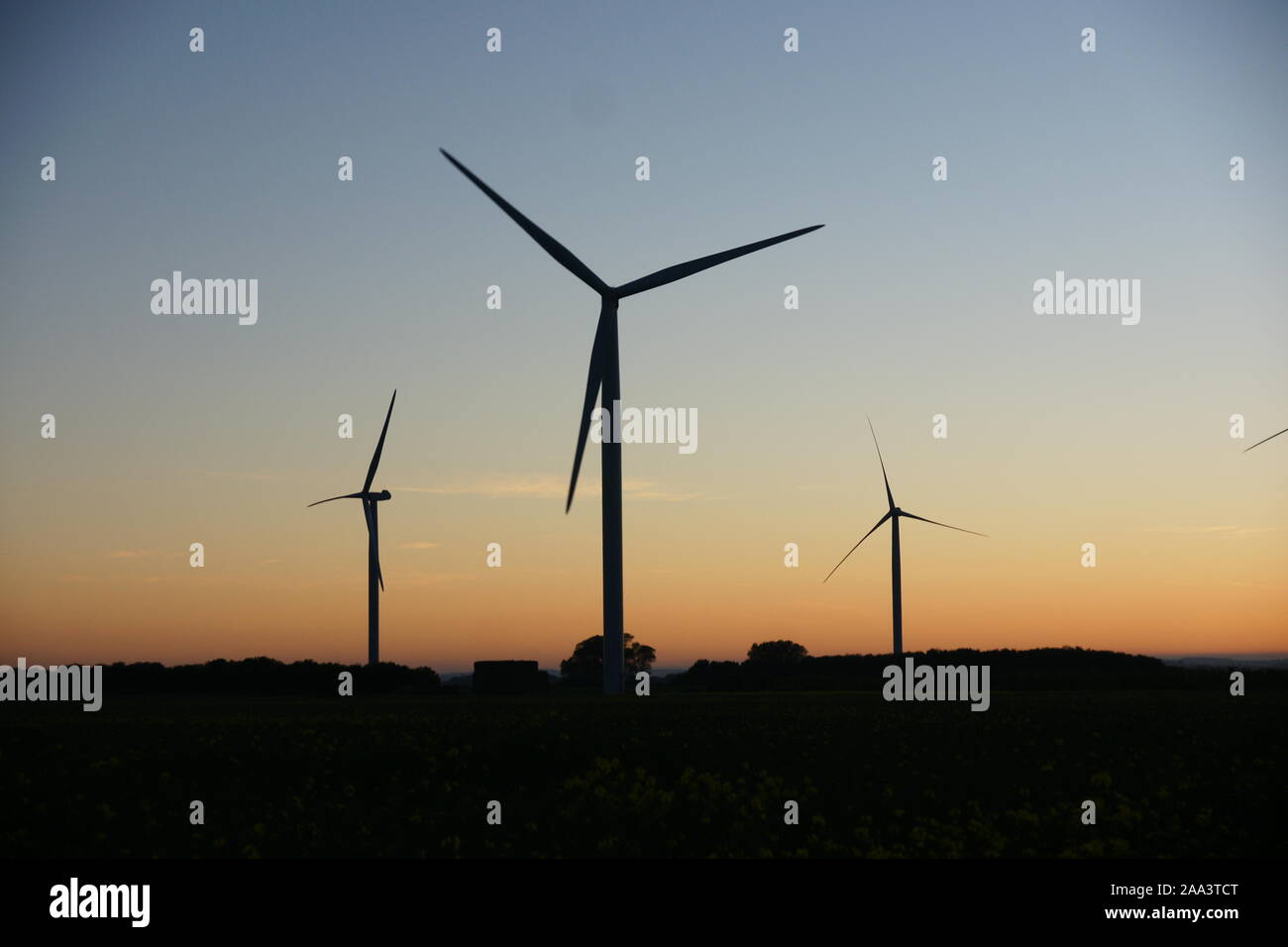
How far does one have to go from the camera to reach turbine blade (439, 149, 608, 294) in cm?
6669

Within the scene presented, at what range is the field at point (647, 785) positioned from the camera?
91.9ft

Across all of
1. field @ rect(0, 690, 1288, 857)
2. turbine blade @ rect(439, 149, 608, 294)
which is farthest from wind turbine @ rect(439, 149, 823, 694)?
field @ rect(0, 690, 1288, 857)

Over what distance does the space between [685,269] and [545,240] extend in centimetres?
805

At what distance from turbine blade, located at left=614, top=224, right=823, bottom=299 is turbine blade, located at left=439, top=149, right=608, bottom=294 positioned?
4.96 ft

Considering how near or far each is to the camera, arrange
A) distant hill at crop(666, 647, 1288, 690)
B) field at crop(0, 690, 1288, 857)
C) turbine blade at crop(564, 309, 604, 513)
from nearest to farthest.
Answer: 1. field at crop(0, 690, 1288, 857)
2. turbine blade at crop(564, 309, 604, 513)
3. distant hill at crop(666, 647, 1288, 690)

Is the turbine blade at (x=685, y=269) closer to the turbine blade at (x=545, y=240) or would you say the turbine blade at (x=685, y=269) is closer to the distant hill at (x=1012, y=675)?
the turbine blade at (x=545, y=240)

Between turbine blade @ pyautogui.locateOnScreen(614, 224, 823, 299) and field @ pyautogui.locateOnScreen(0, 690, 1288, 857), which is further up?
turbine blade @ pyautogui.locateOnScreen(614, 224, 823, 299)

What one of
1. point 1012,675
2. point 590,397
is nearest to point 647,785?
point 590,397

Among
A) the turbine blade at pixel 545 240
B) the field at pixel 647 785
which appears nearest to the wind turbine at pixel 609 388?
the turbine blade at pixel 545 240

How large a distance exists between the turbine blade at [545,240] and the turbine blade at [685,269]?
151 cm

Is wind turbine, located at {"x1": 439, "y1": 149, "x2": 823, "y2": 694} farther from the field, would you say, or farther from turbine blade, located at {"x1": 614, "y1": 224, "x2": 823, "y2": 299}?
the field

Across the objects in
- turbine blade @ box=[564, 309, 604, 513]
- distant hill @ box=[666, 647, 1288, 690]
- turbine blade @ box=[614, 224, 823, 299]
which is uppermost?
turbine blade @ box=[614, 224, 823, 299]
